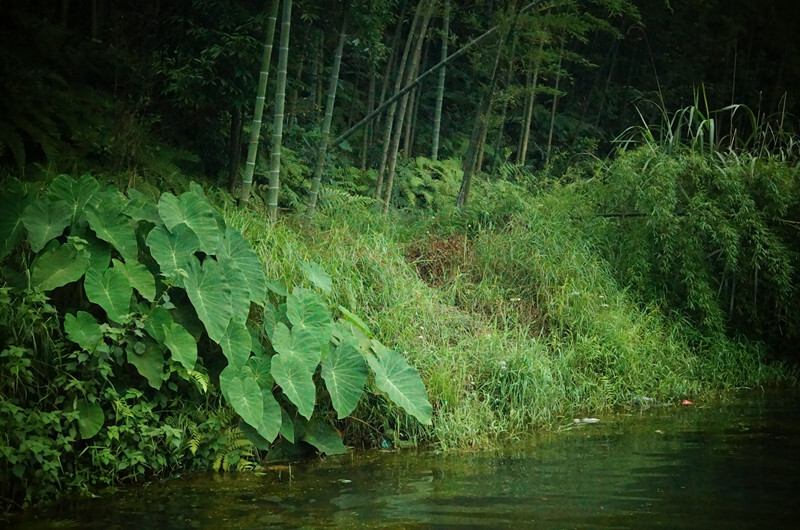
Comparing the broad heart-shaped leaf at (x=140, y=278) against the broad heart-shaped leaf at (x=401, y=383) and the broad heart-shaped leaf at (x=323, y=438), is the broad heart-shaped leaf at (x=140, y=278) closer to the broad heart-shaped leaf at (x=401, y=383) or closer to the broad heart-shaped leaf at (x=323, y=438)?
the broad heart-shaped leaf at (x=323, y=438)

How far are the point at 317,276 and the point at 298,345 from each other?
71 cm

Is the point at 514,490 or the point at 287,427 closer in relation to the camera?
the point at 514,490

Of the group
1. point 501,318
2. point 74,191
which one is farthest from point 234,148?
point 74,191

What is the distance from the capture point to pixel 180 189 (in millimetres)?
6555

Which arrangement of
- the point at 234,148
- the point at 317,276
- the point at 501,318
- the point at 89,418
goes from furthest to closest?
1. the point at 234,148
2. the point at 501,318
3. the point at 317,276
4. the point at 89,418

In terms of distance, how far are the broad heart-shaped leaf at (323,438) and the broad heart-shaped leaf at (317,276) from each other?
87 centimetres

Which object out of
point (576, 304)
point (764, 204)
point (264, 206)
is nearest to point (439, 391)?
point (576, 304)

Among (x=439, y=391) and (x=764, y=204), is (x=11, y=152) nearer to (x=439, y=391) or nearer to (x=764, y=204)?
(x=439, y=391)

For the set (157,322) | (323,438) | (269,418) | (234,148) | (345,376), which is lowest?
(323,438)

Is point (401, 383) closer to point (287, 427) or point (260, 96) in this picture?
point (287, 427)

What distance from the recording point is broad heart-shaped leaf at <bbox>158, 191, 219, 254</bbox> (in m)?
4.33

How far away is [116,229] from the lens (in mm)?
4145

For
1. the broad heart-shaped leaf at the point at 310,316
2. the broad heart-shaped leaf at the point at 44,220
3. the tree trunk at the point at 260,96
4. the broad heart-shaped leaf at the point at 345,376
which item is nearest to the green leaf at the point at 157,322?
the broad heart-shaped leaf at the point at 44,220

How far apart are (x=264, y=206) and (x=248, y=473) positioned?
310 cm
